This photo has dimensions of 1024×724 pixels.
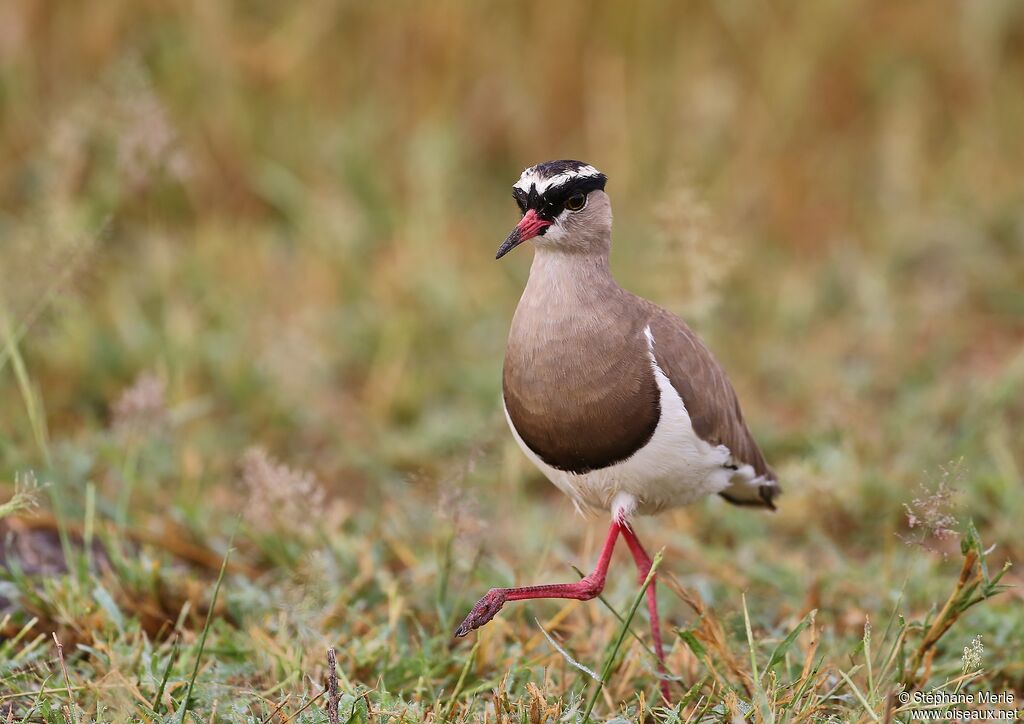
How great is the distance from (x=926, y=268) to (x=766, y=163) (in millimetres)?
1126

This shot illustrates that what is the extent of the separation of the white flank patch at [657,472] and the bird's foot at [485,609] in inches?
14.2

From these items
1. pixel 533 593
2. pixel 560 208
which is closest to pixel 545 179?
pixel 560 208

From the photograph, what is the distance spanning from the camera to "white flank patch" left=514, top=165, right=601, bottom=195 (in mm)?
3172

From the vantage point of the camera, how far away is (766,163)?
22.9 ft

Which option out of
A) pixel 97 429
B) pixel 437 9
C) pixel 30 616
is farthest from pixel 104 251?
pixel 30 616

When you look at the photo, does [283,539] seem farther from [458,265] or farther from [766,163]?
[766,163]

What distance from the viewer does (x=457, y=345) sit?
568 centimetres

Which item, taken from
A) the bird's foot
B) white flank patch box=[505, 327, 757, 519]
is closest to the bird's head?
white flank patch box=[505, 327, 757, 519]

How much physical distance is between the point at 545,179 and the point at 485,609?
110 cm

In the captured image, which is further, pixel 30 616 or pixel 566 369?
pixel 30 616

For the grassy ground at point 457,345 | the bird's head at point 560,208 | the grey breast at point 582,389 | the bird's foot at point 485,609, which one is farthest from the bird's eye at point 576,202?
the bird's foot at point 485,609

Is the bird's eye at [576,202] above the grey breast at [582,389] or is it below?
above

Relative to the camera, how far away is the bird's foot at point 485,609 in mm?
2955

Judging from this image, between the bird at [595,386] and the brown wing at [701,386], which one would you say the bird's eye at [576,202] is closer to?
the bird at [595,386]
